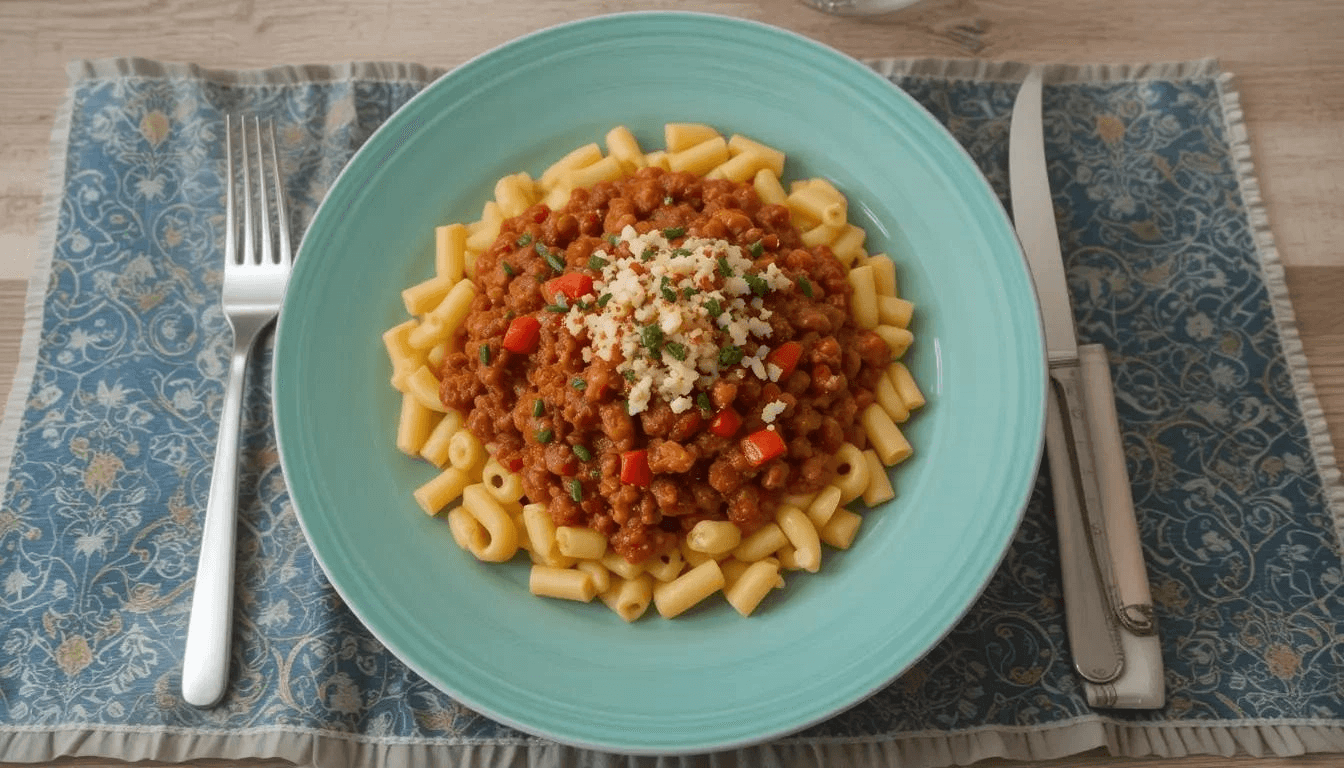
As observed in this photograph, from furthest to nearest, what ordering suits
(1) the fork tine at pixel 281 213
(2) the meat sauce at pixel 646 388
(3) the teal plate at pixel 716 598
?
(1) the fork tine at pixel 281 213 < (2) the meat sauce at pixel 646 388 < (3) the teal plate at pixel 716 598

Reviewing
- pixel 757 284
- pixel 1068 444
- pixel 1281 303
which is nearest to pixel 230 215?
pixel 757 284

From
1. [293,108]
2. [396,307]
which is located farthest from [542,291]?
[293,108]

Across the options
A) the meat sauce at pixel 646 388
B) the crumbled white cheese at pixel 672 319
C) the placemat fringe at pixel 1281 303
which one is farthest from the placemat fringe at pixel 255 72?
the placemat fringe at pixel 1281 303

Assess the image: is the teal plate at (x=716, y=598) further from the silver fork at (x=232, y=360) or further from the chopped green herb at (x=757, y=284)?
the chopped green herb at (x=757, y=284)

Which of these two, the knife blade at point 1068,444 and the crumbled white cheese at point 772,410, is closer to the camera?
the crumbled white cheese at point 772,410

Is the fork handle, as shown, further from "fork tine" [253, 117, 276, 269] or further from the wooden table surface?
the wooden table surface

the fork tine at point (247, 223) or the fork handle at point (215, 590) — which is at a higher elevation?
the fork tine at point (247, 223)

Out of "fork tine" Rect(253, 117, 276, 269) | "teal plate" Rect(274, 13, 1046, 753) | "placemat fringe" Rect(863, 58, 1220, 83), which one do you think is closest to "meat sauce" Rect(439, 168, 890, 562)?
"teal plate" Rect(274, 13, 1046, 753)
